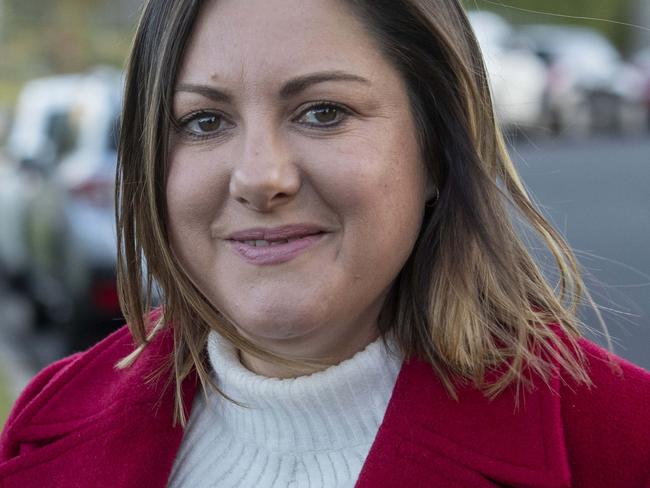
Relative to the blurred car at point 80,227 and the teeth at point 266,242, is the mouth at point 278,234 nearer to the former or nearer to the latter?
the teeth at point 266,242

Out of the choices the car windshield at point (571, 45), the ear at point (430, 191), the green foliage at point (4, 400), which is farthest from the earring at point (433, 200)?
the car windshield at point (571, 45)

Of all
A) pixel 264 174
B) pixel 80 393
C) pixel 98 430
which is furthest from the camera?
pixel 80 393

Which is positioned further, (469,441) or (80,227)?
(80,227)

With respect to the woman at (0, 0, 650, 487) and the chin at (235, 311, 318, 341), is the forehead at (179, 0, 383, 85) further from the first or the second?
the chin at (235, 311, 318, 341)

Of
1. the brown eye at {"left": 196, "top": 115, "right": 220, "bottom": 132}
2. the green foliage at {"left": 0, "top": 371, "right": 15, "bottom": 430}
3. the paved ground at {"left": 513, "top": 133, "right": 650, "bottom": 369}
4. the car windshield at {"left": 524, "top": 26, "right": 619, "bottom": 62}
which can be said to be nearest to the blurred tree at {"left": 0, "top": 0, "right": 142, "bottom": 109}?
the car windshield at {"left": 524, "top": 26, "right": 619, "bottom": 62}

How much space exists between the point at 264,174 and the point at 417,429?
0.56 metres

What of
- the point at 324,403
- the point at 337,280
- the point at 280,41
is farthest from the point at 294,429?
the point at 280,41

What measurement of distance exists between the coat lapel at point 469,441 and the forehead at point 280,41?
0.63m

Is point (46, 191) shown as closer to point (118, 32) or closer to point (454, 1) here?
point (454, 1)

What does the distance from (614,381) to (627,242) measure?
8.16 m

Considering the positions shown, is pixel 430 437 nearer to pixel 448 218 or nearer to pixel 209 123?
pixel 448 218

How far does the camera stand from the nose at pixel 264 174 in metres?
1.91

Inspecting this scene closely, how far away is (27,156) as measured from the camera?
350 inches

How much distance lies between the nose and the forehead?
11 centimetres
